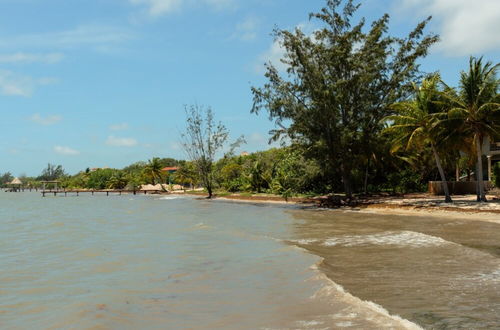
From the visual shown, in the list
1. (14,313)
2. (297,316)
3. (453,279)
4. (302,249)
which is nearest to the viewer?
(297,316)

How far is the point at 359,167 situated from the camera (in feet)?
134

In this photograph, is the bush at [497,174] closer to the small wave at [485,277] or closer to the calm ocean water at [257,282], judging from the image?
the calm ocean water at [257,282]

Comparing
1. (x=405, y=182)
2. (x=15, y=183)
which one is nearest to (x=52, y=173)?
(x=15, y=183)

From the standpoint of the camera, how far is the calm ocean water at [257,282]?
6.20m

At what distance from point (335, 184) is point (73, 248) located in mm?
31432

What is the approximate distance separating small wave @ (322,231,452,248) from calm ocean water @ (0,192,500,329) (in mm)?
35

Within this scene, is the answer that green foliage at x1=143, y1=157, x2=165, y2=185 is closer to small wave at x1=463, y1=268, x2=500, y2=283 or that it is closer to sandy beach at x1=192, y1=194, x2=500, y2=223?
sandy beach at x1=192, y1=194, x2=500, y2=223

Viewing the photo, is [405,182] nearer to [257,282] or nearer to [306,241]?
[306,241]

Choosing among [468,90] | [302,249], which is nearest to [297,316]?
[302,249]

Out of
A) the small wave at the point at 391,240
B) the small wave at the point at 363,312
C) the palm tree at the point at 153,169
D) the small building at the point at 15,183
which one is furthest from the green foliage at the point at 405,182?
the small building at the point at 15,183

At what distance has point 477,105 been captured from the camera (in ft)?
77.6

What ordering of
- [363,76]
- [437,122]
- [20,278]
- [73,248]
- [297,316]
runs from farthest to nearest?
[363,76] < [437,122] < [73,248] < [20,278] < [297,316]

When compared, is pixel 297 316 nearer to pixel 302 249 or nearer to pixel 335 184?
pixel 302 249

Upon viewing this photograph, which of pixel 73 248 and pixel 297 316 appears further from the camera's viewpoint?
pixel 73 248
